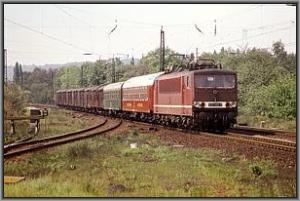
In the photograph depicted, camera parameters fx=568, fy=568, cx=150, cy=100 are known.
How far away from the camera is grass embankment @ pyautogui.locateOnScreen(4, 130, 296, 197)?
25.7 ft

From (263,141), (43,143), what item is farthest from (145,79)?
(43,143)

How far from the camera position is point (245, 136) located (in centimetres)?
1156

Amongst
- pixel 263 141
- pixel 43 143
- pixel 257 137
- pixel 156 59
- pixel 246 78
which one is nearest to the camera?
pixel 43 143

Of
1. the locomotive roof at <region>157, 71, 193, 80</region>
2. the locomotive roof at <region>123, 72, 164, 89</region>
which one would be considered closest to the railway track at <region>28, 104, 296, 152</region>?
the locomotive roof at <region>157, 71, 193, 80</region>

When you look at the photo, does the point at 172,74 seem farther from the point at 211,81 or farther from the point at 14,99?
the point at 14,99

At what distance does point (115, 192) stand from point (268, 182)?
7.04ft

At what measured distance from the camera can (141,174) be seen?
8273 mm

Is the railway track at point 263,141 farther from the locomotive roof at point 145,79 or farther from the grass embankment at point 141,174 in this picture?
the locomotive roof at point 145,79

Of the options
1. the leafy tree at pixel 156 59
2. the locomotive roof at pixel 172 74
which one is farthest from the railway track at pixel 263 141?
the leafy tree at pixel 156 59

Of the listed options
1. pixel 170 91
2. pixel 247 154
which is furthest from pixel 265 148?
pixel 170 91

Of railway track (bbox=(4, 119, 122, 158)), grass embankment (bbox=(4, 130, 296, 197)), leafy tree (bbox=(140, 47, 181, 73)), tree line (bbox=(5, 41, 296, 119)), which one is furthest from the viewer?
leafy tree (bbox=(140, 47, 181, 73))

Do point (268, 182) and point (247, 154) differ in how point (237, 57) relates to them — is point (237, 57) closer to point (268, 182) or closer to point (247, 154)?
point (247, 154)

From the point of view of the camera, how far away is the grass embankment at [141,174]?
7.82m

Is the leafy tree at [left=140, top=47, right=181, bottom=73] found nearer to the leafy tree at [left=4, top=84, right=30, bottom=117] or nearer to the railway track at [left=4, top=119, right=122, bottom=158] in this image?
the railway track at [left=4, top=119, right=122, bottom=158]
